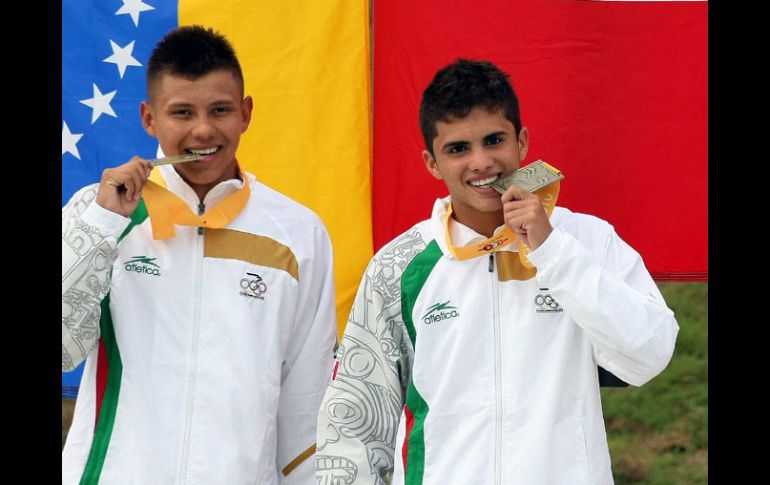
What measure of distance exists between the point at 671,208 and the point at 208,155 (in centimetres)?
192

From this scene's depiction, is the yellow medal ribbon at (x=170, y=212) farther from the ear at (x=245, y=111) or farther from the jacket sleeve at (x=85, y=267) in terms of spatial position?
the ear at (x=245, y=111)

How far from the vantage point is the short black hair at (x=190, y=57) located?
3.65 metres

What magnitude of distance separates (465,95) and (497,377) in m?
0.83

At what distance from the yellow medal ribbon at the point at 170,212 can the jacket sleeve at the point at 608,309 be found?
1062 mm

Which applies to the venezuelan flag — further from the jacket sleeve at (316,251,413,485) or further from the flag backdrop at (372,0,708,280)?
the jacket sleeve at (316,251,413,485)

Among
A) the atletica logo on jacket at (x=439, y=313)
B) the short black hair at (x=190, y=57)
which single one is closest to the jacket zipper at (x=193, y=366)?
the short black hair at (x=190, y=57)

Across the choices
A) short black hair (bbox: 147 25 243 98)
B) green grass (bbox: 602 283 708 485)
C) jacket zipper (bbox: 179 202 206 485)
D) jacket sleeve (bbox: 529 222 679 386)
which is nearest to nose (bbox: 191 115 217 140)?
short black hair (bbox: 147 25 243 98)

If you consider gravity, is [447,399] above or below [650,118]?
below

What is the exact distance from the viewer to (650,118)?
4555 mm

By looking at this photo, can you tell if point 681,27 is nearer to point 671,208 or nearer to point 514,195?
point 671,208

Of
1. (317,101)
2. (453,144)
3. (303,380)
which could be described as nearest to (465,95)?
(453,144)

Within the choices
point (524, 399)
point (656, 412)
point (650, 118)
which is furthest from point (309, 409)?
point (656, 412)

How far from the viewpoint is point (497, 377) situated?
3.18 metres

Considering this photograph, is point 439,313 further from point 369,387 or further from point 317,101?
point 317,101
